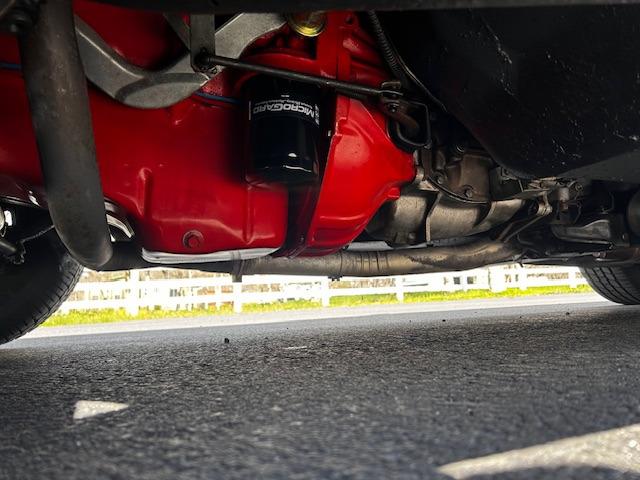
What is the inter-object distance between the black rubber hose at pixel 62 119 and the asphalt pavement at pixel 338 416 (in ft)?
0.93

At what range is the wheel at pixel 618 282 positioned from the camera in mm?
2318

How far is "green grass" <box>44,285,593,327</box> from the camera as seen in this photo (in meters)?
5.62

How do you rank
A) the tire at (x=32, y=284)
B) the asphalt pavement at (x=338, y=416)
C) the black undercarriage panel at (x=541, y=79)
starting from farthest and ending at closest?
the tire at (x=32, y=284), the black undercarriage panel at (x=541, y=79), the asphalt pavement at (x=338, y=416)

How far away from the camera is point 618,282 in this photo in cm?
238

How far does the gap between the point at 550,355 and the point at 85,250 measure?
90 cm

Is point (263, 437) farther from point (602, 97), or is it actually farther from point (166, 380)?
point (602, 97)

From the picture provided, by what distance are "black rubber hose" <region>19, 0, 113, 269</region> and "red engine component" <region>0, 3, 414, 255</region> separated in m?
0.19

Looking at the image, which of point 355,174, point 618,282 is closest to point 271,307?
point 618,282

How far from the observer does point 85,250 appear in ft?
2.69

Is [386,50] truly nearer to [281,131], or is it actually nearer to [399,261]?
[281,131]

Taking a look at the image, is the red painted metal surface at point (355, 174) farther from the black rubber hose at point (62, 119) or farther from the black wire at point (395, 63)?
the black rubber hose at point (62, 119)

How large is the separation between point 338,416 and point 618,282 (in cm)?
229

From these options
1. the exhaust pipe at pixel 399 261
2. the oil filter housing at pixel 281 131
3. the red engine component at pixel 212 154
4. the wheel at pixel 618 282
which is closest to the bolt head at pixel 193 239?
the red engine component at pixel 212 154

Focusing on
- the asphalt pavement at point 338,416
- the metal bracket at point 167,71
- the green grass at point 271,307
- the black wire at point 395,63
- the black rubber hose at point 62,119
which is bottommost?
the asphalt pavement at point 338,416
